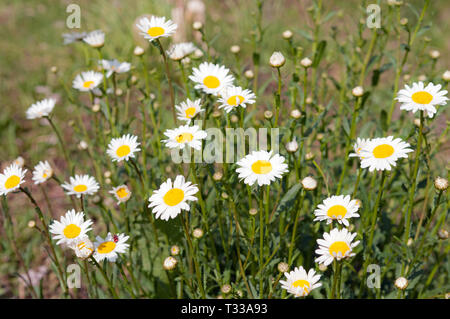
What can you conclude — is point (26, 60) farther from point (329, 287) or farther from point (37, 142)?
point (329, 287)

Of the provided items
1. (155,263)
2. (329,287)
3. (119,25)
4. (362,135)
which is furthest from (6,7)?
(329,287)

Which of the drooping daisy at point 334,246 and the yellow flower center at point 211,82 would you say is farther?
the yellow flower center at point 211,82

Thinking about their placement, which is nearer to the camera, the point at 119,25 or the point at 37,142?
the point at 37,142

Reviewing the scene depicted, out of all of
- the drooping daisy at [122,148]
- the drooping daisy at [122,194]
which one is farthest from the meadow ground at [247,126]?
the drooping daisy at [122,148]

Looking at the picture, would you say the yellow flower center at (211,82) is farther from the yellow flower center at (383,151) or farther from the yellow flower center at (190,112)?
the yellow flower center at (383,151)

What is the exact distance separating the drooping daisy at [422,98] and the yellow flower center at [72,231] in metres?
1.40

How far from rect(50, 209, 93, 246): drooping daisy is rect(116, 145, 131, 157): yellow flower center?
0.30 m

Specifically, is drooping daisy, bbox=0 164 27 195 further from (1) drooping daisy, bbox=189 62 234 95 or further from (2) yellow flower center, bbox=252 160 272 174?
(2) yellow flower center, bbox=252 160 272 174

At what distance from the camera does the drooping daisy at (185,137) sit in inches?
62.6

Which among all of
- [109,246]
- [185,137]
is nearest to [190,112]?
[185,137]

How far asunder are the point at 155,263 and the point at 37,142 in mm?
2101

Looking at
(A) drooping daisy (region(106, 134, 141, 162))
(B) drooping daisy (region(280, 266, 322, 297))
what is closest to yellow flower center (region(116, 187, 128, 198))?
(A) drooping daisy (region(106, 134, 141, 162))

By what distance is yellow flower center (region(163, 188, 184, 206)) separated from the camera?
5.02ft
